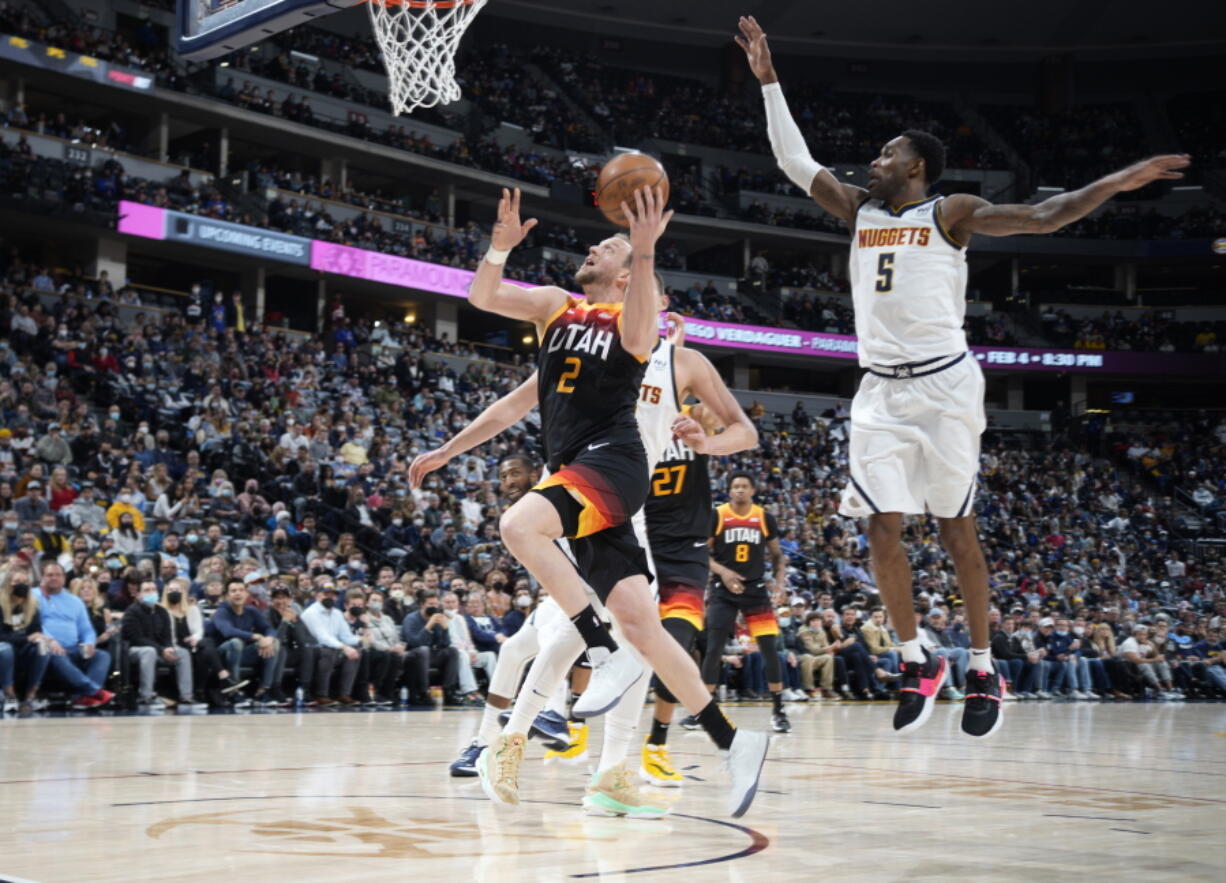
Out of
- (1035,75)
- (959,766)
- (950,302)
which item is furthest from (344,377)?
(1035,75)

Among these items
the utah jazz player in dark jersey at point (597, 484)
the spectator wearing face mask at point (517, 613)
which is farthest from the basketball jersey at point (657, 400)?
the spectator wearing face mask at point (517, 613)

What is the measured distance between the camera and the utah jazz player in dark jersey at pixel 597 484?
15.6ft

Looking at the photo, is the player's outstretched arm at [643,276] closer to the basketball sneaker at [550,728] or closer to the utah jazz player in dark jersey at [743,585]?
the basketball sneaker at [550,728]

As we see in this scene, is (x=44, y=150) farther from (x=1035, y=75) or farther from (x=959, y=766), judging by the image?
(x=1035, y=75)

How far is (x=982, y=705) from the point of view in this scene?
5.21 meters

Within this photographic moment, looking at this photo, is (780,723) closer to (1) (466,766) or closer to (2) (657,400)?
(1) (466,766)

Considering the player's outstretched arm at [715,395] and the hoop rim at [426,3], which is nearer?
the player's outstretched arm at [715,395]

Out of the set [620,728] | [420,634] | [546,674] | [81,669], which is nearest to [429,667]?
[420,634]

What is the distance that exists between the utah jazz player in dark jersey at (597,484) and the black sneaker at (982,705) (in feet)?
3.21

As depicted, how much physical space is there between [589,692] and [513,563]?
12.2 meters

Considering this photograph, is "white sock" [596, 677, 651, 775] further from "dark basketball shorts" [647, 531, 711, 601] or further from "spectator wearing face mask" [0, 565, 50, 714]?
"spectator wearing face mask" [0, 565, 50, 714]

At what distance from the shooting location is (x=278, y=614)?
12.2 meters

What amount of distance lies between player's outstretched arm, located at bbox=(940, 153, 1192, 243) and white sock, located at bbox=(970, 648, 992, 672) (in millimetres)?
1739

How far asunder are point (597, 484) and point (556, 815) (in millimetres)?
1321
